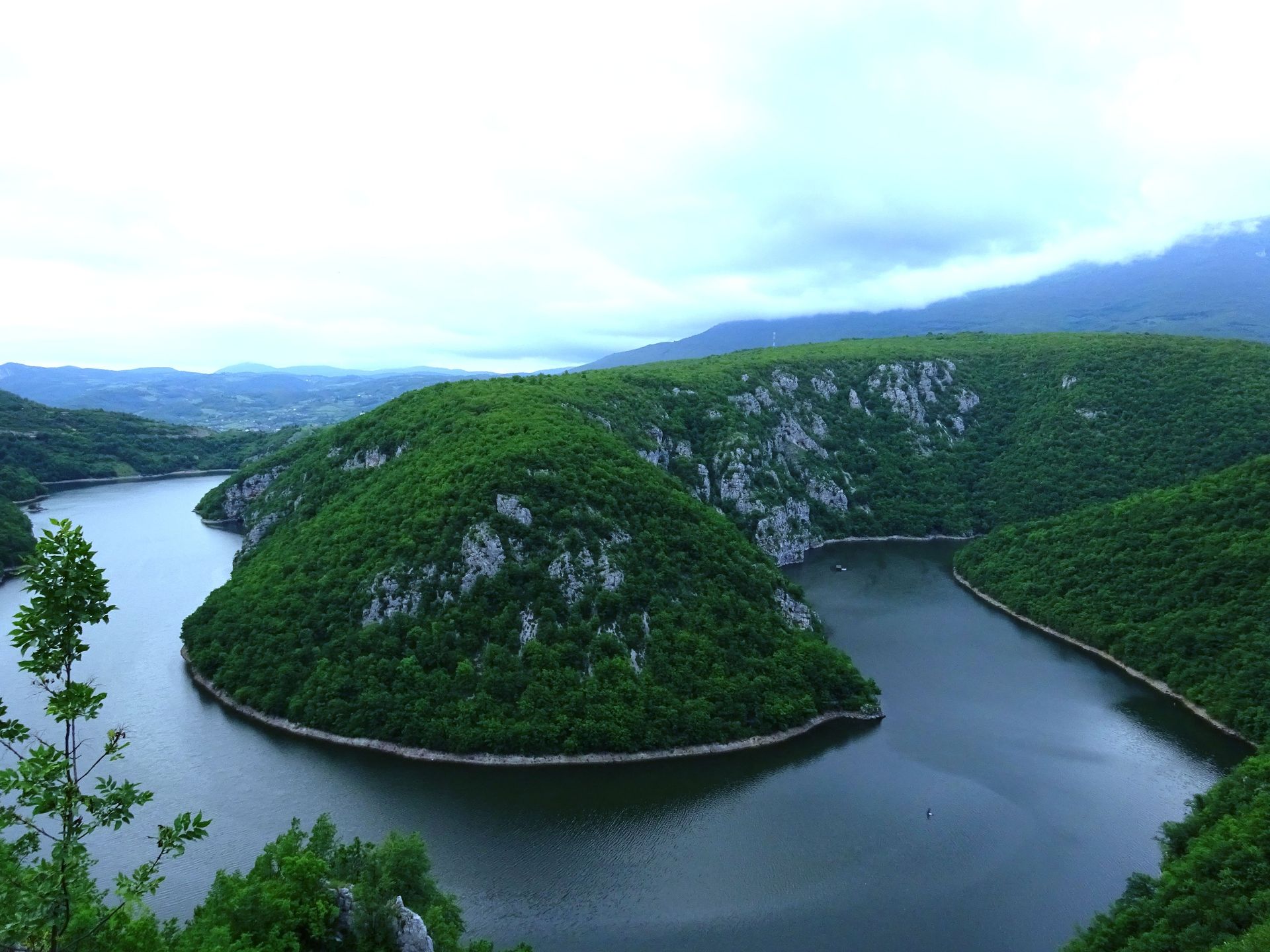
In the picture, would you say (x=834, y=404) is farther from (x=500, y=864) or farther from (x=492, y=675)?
(x=500, y=864)

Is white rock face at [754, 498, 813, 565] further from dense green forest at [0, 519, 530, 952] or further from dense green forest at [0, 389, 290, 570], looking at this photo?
dense green forest at [0, 389, 290, 570]

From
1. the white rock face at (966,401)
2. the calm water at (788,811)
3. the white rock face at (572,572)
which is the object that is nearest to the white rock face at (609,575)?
the white rock face at (572,572)

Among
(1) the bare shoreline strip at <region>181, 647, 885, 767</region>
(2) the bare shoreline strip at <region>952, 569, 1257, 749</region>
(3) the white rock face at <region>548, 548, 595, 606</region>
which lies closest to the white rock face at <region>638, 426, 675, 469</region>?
(3) the white rock face at <region>548, 548, 595, 606</region>

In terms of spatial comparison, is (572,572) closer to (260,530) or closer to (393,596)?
(393,596)

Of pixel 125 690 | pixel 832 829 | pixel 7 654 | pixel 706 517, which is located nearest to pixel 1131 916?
pixel 832 829

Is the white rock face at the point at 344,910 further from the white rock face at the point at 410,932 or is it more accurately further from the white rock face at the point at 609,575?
the white rock face at the point at 609,575

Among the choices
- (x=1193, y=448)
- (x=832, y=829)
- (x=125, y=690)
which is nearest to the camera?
(x=832, y=829)
